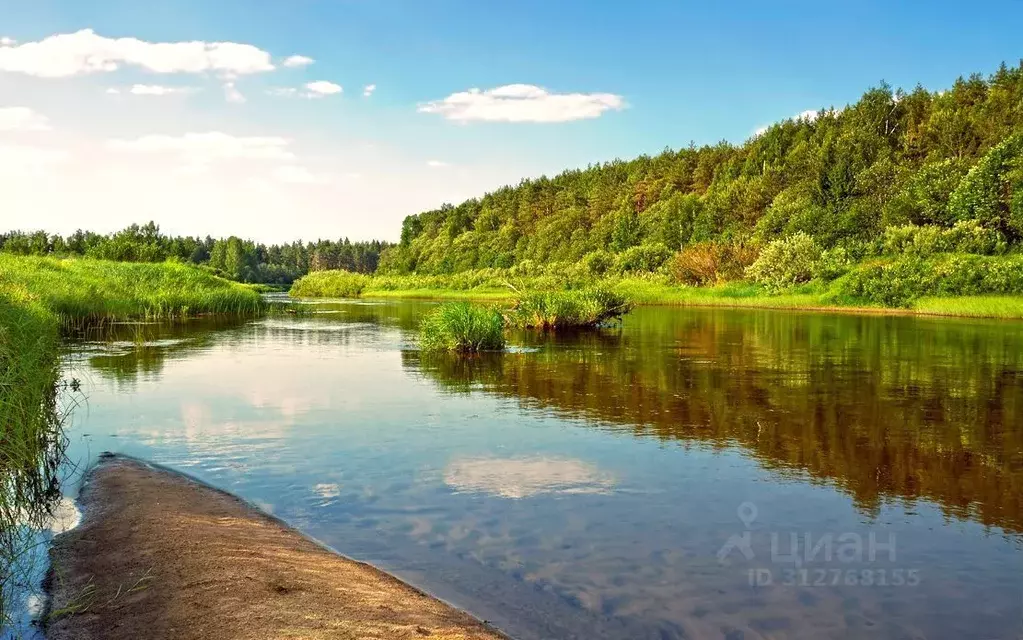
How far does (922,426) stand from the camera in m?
15.0

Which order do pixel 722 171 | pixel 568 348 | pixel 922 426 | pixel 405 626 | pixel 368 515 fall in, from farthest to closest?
pixel 722 171
pixel 568 348
pixel 922 426
pixel 368 515
pixel 405 626

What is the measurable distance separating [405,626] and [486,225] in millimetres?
151097

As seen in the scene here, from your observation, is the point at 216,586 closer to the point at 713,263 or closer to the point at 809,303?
the point at 809,303

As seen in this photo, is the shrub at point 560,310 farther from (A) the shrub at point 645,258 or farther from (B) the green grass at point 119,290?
(A) the shrub at point 645,258

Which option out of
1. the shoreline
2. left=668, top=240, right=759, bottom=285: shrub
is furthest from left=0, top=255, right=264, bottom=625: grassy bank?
left=668, top=240, right=759, bottom=285: shrub

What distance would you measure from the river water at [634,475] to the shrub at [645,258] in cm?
6787

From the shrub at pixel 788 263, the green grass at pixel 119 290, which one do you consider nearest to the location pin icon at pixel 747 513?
the green grass at pixel 119 290

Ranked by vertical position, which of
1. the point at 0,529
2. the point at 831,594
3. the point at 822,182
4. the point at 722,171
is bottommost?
the point at 831,594

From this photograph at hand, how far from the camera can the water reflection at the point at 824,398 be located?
38.0 ft

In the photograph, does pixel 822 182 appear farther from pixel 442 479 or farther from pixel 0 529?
pixel 0 529

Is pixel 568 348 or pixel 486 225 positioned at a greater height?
A: pixel 486 225

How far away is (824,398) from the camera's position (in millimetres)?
18328

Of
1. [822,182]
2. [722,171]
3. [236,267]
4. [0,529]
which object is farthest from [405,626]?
[236,267]

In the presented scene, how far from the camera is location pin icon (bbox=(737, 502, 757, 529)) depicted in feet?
30.7
